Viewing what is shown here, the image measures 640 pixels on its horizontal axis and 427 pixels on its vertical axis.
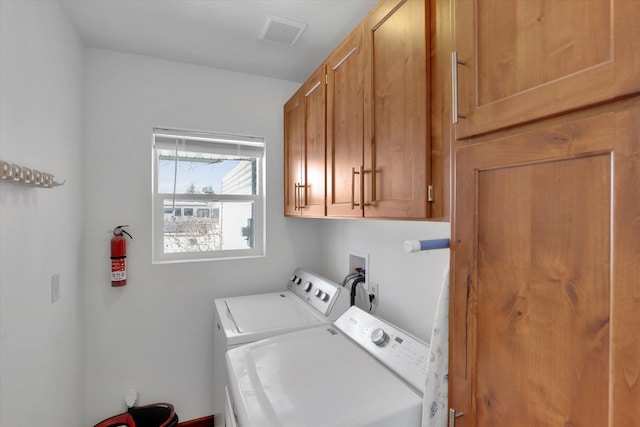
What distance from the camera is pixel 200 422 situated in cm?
209

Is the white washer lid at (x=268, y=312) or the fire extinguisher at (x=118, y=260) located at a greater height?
the fire extinguisher at (x=118, y=260)

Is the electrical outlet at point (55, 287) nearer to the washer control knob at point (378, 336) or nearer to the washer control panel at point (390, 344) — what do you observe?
the washer control panel at point (390, 344)

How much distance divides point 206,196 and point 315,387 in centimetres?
162

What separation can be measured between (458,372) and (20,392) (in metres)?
1.51

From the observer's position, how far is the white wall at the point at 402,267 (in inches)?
56.2

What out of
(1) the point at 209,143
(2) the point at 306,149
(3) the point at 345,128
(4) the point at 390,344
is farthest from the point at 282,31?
(4) the point at 390,344

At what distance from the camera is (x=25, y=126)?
46.2 inches

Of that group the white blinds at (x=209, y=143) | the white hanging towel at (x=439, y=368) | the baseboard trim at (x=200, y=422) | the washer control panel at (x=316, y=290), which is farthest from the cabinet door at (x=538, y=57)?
the baseboard trim at (x=200, y=422)

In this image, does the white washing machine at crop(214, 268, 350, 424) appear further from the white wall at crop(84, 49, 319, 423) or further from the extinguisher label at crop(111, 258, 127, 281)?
the extinguisher label at crop(111, 258, 127, 281)

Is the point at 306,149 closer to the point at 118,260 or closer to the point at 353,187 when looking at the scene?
the point at 353,187

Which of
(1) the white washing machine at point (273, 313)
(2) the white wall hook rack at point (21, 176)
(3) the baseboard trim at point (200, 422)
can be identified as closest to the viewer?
(2) the white wall hook rack at point (21, 176)

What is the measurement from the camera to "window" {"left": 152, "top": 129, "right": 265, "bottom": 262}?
2.14 metres

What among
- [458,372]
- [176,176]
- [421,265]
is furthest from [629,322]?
[176,176]

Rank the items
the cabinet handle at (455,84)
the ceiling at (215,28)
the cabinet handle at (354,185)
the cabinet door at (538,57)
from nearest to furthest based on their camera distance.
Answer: the cabinet door at (538,57), the cabinet handle at (455,84), the cabinet handle at (354,185), the ceiling at (215,28)
